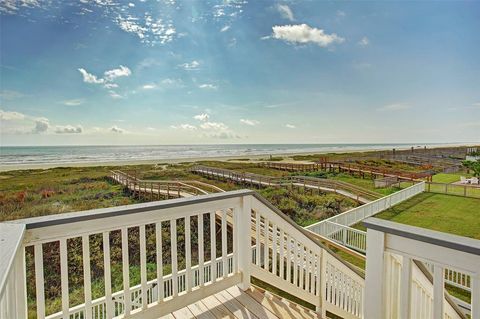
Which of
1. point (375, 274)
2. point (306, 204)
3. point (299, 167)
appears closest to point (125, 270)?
point (375, 274)

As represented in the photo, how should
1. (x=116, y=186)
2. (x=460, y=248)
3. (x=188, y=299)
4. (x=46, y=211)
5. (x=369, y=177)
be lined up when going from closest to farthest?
(x=460, y=248), (x=188, y=299), (x=46, y=211), (x=116, y=186), (x=369, y=177)

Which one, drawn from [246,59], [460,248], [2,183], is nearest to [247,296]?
[460,248]

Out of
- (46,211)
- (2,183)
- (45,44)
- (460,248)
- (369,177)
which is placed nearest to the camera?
(460,248)

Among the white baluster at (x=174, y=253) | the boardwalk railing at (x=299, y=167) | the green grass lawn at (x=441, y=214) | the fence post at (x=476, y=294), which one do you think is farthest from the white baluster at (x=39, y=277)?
the boardwalk railing at (x=299, y=167)

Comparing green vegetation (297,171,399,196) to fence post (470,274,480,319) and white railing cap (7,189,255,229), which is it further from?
fence post (470,274,480,319)

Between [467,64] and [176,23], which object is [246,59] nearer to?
[176,23]

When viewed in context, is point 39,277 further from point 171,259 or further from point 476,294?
point 476,294
